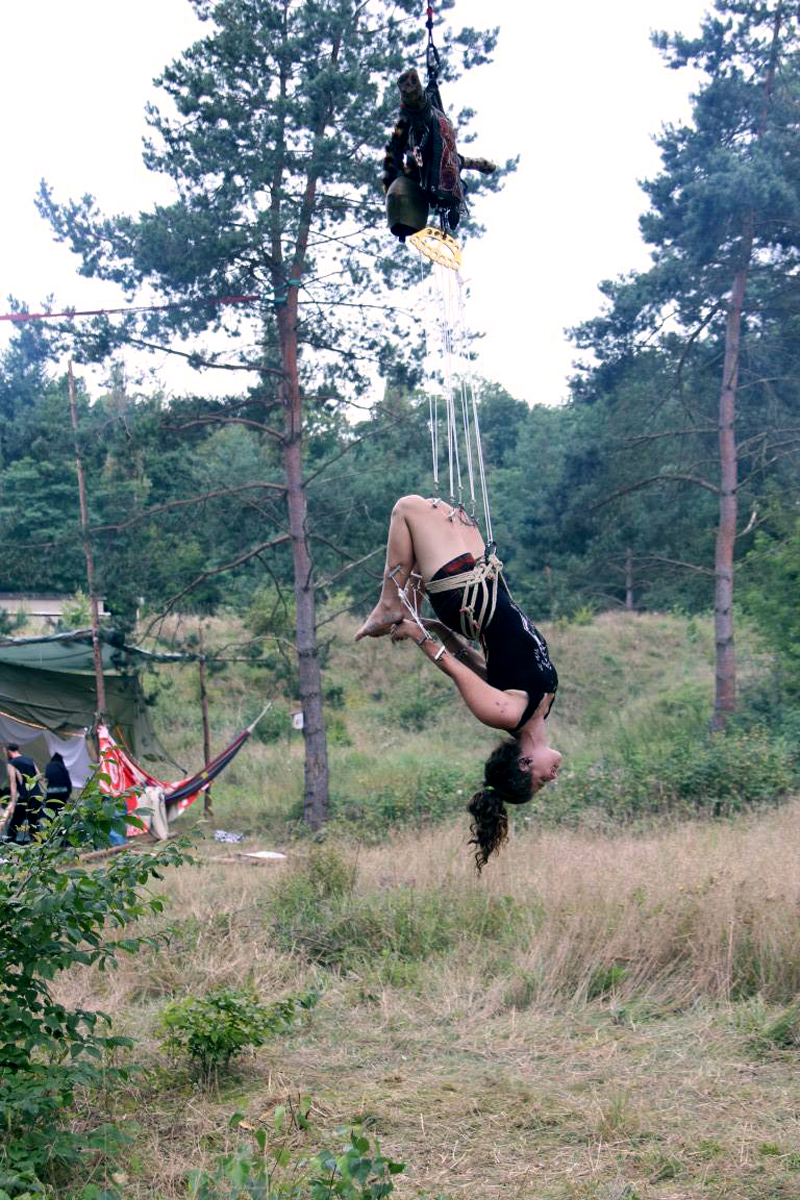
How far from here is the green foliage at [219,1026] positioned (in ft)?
16.9

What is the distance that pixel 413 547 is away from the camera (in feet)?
13.8

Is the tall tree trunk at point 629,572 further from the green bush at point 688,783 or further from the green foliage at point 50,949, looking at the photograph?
the green foliage at point 50,949

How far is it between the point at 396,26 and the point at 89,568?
6.89m

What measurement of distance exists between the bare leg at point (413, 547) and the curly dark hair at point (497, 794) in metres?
0.68

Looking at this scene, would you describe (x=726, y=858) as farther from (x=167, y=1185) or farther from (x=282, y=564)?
(x=282, y=564)

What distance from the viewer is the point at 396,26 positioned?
1152cm

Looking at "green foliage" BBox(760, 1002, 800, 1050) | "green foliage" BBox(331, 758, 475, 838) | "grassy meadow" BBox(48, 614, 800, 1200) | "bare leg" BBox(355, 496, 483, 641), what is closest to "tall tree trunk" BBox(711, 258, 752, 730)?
"grassy meadow" BBox(48, 614, 800, 1200)

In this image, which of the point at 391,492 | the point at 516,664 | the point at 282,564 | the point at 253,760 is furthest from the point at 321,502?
the point at 516,664

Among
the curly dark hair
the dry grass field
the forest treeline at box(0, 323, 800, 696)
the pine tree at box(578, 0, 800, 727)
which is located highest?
the pine tree at box(578, 0, 800, 727)

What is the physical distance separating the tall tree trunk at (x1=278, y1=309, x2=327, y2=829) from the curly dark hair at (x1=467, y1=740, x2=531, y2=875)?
27.1 ft

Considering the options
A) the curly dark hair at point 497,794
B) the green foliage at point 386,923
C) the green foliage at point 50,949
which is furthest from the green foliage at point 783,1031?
the green foliage at point 50,949

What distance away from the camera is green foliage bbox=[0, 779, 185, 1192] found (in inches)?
154

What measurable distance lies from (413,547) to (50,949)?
6.65ft

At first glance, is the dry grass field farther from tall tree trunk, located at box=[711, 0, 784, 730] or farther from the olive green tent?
tall tree trunk, located at box=[711, 0, 784, 730]
